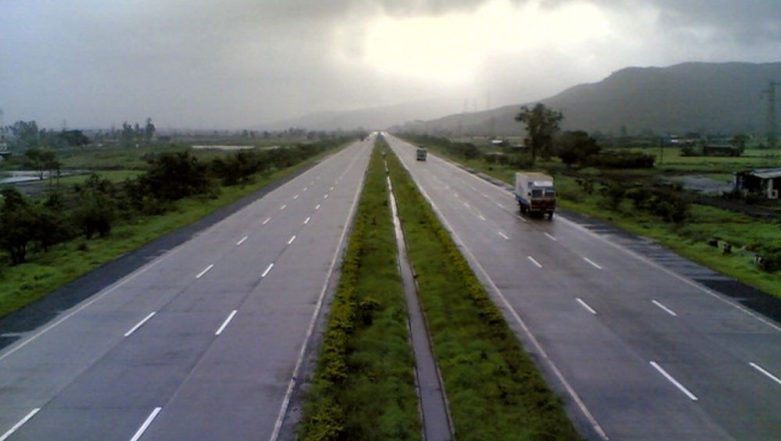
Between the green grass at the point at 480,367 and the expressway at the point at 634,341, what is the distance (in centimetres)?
63

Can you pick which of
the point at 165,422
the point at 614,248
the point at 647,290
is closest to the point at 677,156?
the point at 614,248

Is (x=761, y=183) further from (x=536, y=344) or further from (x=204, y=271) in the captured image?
(x=204, y=271)

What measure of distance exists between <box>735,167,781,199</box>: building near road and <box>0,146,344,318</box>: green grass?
1781 inches

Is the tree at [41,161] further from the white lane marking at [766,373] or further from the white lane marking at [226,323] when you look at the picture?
the white lane marking at [766,373]

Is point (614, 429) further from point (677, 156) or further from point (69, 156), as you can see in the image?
point (69, 156)

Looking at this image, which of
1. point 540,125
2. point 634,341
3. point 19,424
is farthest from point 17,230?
point 540,125

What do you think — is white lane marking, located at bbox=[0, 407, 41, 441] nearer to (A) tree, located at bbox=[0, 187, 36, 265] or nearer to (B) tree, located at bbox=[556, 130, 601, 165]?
(A) tree, located at bbox=[0, 187, 36, 265]

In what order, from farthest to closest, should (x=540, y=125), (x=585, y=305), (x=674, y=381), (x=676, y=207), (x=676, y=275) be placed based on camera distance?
(x=540, y=125) < (x=676, y=207) < (x=676, y=275) < (x=585, y=305) < (x=674, y=381)

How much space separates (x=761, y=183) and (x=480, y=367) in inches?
2054

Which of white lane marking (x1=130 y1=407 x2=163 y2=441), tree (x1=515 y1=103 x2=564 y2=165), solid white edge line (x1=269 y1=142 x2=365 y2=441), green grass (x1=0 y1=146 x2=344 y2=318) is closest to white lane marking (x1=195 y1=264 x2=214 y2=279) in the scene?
green grass (x1=0 y1=146 x2=344 y2=318)

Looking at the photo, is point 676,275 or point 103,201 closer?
point 676,275

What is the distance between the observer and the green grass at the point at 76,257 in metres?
25.5

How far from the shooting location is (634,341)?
19.5 metres

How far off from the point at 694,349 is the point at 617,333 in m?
2.16
